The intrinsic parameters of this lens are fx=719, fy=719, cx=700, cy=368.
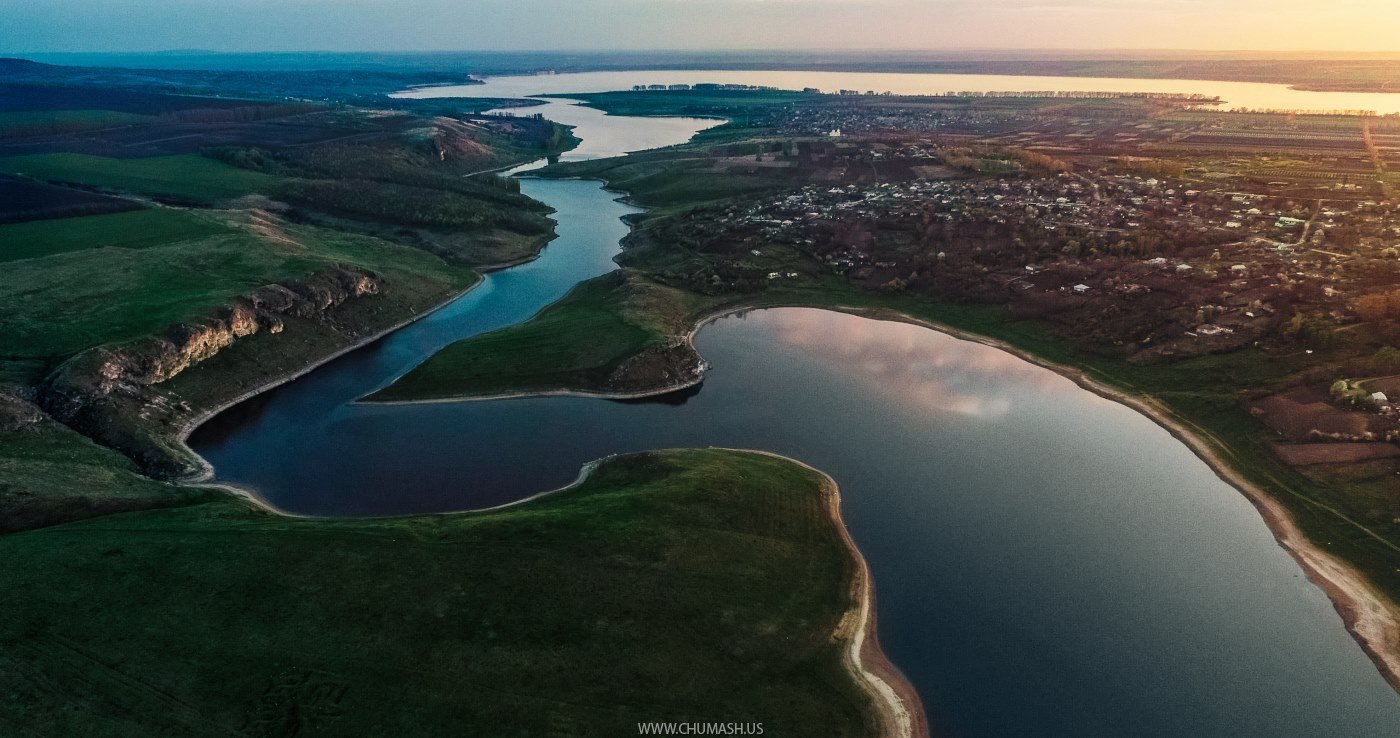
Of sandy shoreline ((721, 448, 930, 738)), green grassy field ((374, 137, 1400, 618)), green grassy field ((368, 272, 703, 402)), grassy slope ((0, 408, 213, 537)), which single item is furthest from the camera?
green grassy field ((368, 272, 703, 402))

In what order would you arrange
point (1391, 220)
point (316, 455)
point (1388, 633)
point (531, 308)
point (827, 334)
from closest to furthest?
point (1388, 633), point (316, 455), point (827, 334), point (531, 308), point (1391, 220)

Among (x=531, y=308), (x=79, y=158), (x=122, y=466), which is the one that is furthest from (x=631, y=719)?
(x=79, y=158)

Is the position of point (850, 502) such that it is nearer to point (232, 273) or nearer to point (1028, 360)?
point (1028, 360)

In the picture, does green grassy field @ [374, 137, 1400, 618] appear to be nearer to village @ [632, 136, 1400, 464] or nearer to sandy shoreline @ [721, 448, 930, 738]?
village @ [632, 136, 1400, 464]

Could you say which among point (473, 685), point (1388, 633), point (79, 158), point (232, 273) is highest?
point (79, 158)

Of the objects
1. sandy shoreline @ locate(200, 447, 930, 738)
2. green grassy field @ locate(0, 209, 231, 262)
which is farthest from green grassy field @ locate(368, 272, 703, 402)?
green grassy field @ locate(0, 209, 231, 262)

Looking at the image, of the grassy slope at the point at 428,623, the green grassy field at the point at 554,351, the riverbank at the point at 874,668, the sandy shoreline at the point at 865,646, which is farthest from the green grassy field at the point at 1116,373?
the riverbank at the point at 874,668

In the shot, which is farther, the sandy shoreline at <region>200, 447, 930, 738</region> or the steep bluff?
the steep bluff
